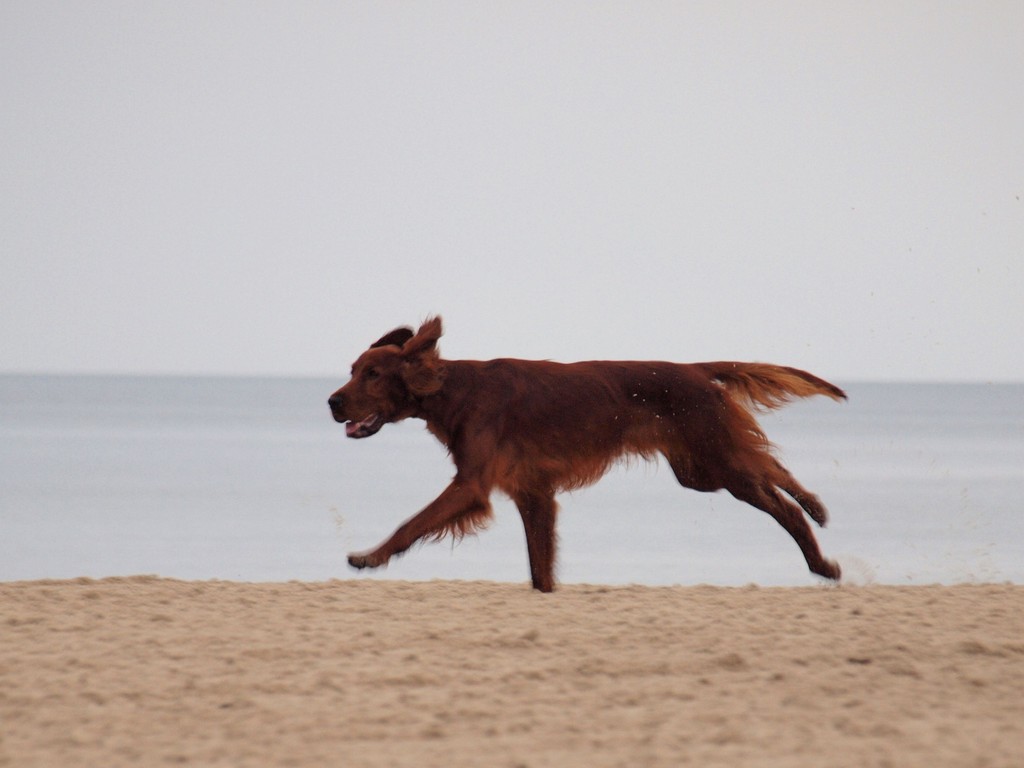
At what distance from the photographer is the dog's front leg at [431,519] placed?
6090mm

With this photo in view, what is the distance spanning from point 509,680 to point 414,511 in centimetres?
1484

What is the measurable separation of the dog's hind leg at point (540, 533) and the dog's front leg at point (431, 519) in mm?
459

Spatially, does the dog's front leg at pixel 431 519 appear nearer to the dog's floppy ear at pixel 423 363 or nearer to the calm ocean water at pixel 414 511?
the calm ocean water at pixel 414 511

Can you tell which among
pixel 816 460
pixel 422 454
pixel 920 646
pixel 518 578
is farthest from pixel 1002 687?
pixel 422 454

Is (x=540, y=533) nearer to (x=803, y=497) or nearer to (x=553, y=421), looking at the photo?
(x=553, y=421)

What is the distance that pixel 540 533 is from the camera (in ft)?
22.5

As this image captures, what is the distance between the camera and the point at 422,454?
3553 cm

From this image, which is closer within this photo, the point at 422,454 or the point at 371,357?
the point at 371,357

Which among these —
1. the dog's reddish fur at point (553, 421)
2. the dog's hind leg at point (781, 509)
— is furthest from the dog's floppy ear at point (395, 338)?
the dog's hind leg at point (781, 509)

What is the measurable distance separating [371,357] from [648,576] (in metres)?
5.23

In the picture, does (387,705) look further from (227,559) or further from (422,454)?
(422,454)

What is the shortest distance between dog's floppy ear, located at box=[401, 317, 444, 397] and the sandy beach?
3.54 ft

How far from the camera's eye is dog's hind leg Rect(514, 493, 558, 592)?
269 inches

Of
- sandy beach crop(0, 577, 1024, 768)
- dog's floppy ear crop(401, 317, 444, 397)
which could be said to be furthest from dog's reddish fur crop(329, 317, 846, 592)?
sandy beach crop(0, 577, 1024, 768)
